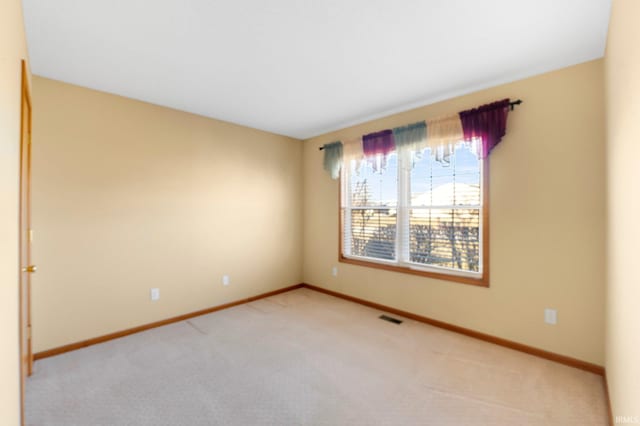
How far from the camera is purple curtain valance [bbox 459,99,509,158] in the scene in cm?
264

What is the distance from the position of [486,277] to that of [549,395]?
3.39ft

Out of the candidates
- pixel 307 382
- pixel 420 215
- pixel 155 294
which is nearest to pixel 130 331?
pixel 155 294

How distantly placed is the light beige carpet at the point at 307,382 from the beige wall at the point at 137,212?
17.1 inches

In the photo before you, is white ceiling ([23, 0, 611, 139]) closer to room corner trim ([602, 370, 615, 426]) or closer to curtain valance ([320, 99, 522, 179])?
curtain valance ([320, 99, 522, 179])

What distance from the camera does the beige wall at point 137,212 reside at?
8.41ft

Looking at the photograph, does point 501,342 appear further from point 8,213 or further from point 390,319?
point 8,213

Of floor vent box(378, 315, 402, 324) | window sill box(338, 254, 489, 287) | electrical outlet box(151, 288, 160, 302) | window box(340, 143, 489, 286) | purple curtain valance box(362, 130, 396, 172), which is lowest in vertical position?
floor vent box(378, 315, 402, 324)

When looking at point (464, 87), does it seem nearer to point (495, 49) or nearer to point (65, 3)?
point (495, 49)

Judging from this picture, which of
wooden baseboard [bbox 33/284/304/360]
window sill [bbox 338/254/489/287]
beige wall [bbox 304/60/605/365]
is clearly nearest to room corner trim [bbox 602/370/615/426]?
beige wall [bbox 304/60/605/365]

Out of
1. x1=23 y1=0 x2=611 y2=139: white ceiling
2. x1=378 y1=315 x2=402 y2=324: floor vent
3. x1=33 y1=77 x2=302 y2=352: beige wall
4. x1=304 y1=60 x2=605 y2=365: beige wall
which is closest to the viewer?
x1=23 y1=0 x2=611 y2=139: white ceiling

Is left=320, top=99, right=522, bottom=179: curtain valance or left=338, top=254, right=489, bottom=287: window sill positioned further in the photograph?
left=338, top=254, right=489, bottom=287: window sill

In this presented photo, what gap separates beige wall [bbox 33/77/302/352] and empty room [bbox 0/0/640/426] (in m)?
0.02

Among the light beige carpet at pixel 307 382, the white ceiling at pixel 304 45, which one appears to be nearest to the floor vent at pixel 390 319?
the light beige carpet at pixel 307 382

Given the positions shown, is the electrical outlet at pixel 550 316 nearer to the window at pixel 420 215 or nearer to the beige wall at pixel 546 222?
the beige wall at pixel 546 222
